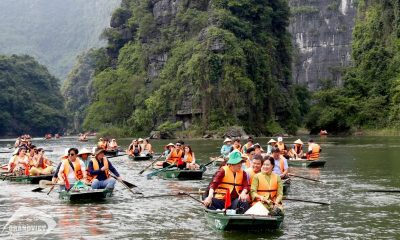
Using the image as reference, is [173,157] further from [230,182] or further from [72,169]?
[230,182]

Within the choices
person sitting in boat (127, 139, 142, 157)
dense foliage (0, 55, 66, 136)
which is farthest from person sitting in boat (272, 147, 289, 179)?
dense foliage (0, 55, 66, 136)

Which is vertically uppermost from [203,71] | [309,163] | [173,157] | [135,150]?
[203,71]

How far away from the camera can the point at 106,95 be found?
80.8 m

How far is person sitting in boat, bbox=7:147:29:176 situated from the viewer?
23.7 meters

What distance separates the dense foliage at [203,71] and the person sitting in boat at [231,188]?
5508cm

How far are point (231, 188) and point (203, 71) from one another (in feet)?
186

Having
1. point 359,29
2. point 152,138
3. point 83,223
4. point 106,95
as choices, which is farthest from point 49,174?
point 359,29

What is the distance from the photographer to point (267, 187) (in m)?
12.4

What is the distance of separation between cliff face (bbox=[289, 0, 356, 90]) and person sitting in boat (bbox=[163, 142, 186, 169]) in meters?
85.9

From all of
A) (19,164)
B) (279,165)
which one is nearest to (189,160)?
(19,164)

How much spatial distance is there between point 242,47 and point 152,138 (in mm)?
14769

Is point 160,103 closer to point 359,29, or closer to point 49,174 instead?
point 359,29

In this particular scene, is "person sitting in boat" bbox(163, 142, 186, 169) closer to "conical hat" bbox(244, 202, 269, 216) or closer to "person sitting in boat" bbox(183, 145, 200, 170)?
"person sitting in boat" bbox(183, 145, 200, 170)

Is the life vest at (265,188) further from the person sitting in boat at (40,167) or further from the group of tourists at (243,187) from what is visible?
the person sitting in boat at (40,167)
